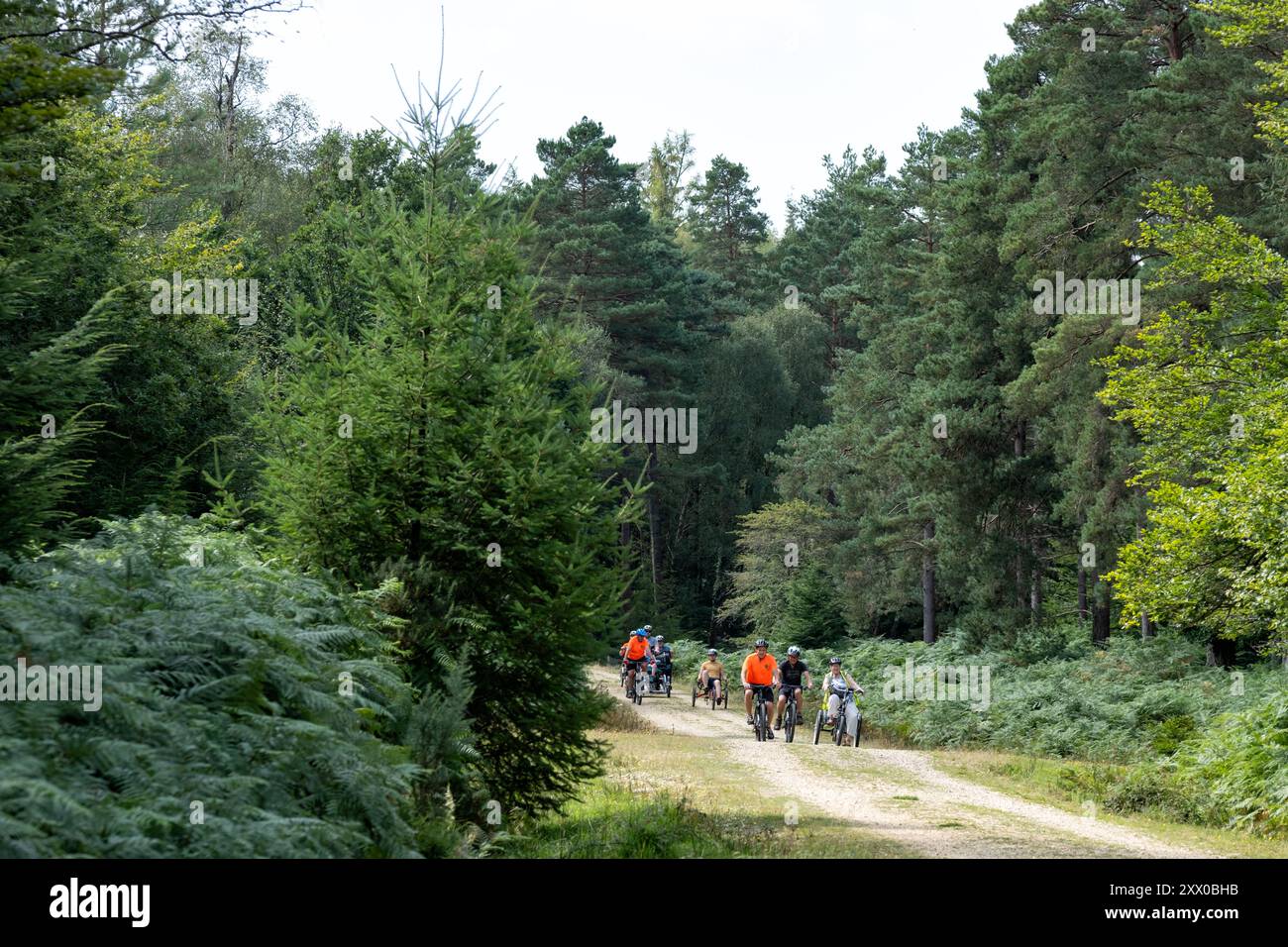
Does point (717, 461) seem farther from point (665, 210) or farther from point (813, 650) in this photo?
point (665, 210)

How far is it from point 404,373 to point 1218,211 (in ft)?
72.2

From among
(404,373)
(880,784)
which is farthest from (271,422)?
(880,784)

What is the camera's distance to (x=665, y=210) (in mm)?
Result: 84750

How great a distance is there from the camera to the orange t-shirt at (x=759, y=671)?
21828mm

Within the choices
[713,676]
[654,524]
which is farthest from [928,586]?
[654,524]
